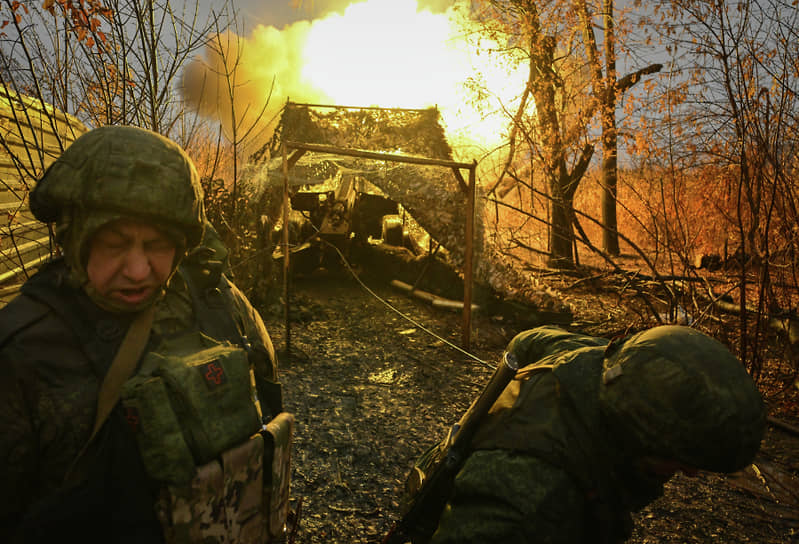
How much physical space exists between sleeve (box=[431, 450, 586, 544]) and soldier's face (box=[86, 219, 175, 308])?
1.34 meters

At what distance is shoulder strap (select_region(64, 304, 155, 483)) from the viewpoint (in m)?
1.39

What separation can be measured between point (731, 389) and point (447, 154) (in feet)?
33.6

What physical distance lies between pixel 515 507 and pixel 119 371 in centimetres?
139

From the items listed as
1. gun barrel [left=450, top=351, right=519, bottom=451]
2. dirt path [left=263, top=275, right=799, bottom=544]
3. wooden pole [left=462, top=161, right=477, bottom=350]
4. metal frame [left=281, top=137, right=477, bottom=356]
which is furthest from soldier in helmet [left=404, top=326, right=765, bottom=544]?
wooden pole [left=462, top=161, right=477, bottom=350]

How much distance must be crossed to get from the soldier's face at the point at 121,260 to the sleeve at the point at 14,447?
336 millimetres

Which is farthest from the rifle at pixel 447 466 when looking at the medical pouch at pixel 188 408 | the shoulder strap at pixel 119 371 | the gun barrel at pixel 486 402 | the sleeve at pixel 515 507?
the shoulder strap at pixel 119 371

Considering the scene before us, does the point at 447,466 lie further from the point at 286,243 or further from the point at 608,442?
the point at 286,243

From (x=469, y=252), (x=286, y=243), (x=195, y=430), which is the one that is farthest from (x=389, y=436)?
(x=195, y=430)

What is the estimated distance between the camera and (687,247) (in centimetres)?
537

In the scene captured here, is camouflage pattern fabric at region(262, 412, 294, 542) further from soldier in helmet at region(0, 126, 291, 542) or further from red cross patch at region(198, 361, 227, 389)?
red cross patch at region(198, 361, 227, 389)

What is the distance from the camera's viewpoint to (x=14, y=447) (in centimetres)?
129

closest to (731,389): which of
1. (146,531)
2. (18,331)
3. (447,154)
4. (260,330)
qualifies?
(260,330)

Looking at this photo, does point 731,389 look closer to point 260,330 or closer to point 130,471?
point 260,330

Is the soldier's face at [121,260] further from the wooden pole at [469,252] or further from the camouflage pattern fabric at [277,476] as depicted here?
the wooden pole at [469,252]
